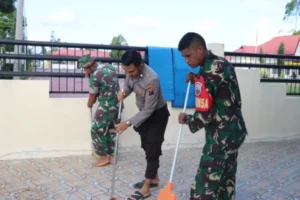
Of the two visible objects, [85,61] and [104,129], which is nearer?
[85,61]

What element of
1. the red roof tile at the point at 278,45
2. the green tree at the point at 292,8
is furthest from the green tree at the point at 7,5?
the red roof tile at the point at 278,45

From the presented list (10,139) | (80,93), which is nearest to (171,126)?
(80,93)

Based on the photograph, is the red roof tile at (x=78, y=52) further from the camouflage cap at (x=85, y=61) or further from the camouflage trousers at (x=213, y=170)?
the camouflage trousers at (x=213, y=170)

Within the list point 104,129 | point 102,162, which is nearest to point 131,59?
point 104,129

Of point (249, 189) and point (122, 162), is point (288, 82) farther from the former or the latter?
point (122, 162)

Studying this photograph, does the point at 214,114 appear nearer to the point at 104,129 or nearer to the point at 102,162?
the point at 104,129

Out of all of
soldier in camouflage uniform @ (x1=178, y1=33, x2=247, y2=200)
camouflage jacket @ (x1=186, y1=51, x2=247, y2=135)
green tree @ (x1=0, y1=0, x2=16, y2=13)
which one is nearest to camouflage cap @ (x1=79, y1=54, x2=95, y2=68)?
soldier in camouflage uniform @ (x1=178, y1=33, x2=247, y2=200)

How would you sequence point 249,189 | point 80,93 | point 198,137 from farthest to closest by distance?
point 198,137, point 80,93, point 249,189

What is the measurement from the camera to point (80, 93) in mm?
5539

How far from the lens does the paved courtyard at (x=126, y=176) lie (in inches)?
150

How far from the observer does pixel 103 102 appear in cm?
461

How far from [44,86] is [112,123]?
125 cm

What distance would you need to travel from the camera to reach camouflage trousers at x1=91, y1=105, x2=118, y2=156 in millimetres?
4645

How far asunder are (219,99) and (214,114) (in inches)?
5.0
